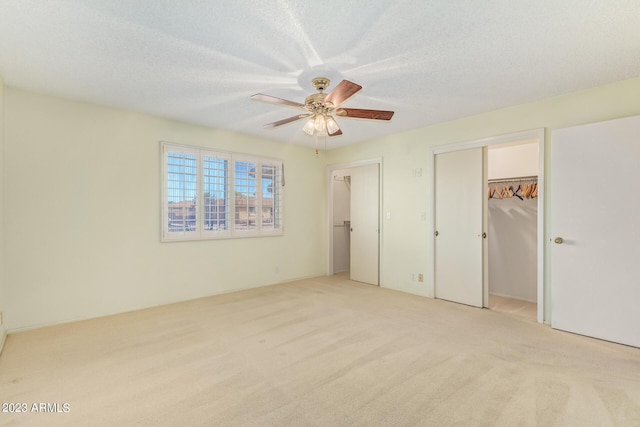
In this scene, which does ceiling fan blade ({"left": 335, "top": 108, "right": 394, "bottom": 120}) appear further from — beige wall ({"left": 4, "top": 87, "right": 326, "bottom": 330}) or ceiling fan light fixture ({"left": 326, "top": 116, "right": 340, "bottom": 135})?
beige wall ({"left": 4, "top": 87, "right": 326, "bottom": 330})

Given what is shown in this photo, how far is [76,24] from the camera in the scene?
6.68ft

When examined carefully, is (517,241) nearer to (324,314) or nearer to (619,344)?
(619,344)

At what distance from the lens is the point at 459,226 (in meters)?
4.16

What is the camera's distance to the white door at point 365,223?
521 centimetres

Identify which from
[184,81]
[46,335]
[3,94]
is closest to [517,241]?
[184,81]

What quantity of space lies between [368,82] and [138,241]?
10.8 ft

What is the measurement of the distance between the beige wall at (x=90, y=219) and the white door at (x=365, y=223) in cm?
214

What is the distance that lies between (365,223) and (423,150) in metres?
1.59

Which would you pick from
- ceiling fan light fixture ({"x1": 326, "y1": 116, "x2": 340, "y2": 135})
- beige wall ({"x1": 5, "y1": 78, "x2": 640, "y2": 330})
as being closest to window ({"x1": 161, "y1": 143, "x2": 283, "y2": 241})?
beige wall ({"x1": 5, "y1": 78, "x2": 640, "y2": 330})

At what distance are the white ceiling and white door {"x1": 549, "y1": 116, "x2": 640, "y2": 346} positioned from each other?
610mm

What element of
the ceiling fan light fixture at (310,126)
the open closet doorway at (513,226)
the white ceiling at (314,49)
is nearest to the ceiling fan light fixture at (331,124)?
the ceiling fan light fixture at (310,126)

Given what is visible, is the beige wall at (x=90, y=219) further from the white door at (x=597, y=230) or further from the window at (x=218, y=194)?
the white door at (x=597, y=230)

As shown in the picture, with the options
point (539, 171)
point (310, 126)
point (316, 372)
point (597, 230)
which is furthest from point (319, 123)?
point (597, 230)

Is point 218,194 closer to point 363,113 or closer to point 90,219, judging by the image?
point 90,219
